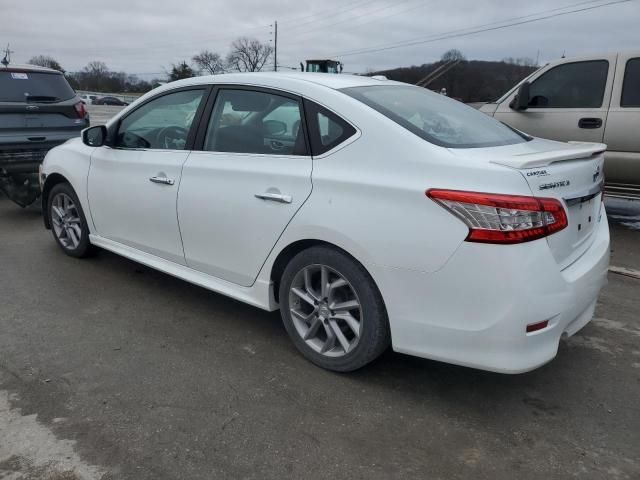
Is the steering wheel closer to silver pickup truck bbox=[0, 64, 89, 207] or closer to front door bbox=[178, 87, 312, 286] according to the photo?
front door bbox=[178, 87, 312, 286]

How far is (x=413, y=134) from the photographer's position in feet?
9.01

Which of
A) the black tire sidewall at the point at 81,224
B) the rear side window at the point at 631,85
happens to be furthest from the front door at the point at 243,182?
the rear side window at the point at 631,85

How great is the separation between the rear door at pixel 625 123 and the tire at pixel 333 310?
4634 millimetres

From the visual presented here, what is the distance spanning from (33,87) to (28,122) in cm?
52

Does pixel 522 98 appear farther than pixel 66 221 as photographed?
Yes

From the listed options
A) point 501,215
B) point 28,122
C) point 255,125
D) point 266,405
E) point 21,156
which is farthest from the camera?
point 28,122

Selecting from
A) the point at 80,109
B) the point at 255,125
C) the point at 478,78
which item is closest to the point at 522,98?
the point at 255,125

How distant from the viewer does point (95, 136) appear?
4.38m

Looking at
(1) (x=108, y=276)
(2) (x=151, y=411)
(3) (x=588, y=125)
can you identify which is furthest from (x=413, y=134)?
(3) (x=588, y=125)

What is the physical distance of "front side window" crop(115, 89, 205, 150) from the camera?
3764 millimetres

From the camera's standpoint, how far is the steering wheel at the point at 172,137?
12.3ft

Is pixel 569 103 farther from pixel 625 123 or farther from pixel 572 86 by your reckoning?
pixel 625 123

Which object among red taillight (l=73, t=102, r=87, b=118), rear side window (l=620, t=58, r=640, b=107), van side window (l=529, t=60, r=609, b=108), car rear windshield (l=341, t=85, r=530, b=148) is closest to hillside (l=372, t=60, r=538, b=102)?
van side window (l=529, t=60, r=609, b=108)

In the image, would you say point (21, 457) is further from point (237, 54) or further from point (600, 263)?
point (237, 54)
